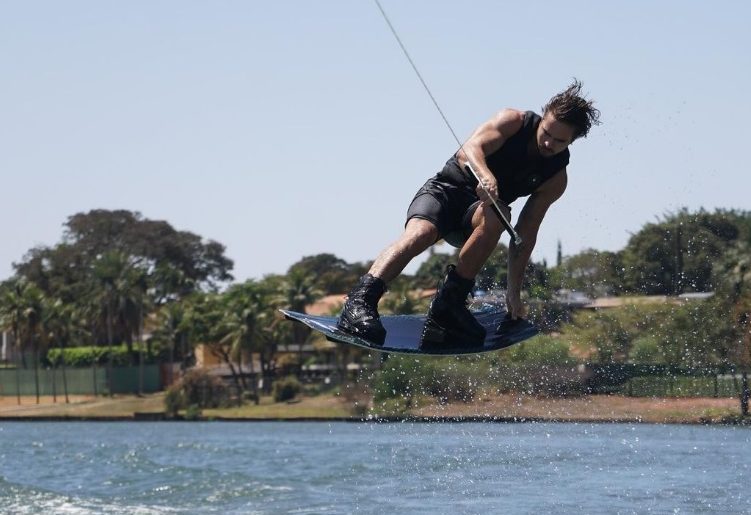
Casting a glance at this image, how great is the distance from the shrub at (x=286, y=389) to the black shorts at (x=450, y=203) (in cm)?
6808

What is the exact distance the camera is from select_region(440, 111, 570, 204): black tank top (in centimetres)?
1023

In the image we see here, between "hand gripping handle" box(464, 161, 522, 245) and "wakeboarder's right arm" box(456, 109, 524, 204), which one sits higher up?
"wakeboarder's right arm" box(456, 109, 524, 204)

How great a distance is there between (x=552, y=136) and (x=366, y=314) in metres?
1.75

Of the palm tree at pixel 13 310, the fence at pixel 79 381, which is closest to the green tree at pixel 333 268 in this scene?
the fence at pixel 79 381

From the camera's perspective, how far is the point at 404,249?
1010cm

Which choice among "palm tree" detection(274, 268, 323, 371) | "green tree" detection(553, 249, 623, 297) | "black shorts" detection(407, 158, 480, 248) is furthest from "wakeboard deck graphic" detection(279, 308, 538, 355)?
"palm tree" detection(274, 268, 323, 371)

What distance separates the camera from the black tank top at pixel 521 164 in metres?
10.2

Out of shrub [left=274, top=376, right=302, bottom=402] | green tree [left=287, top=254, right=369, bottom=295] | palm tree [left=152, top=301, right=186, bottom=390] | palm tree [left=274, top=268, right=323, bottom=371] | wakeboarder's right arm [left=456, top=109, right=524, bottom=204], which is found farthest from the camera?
green tree [left=287, top=254, right=369, bottom=295]

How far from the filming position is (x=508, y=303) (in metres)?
11.1

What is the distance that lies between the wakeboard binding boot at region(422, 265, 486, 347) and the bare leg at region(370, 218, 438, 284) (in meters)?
0.36

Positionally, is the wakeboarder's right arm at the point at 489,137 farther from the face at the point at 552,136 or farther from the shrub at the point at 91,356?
the shrub at the point at 91,356

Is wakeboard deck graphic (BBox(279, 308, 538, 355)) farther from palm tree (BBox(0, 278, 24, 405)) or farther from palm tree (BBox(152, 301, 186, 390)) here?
palm tree (BBox(0, 278, 24, 405))

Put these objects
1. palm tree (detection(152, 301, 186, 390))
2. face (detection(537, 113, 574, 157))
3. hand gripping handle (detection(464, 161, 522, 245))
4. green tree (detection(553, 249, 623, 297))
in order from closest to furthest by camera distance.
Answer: hand gripping handle (detection(464, 161, 522, 245)) < face (detection(537, 113, 574, 157)) < green tree (detection(553, 249, 623, 297)) < palm tree (detection(152, 301, 186, 390))

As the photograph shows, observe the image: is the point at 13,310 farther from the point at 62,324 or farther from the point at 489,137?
the point at 489,137
